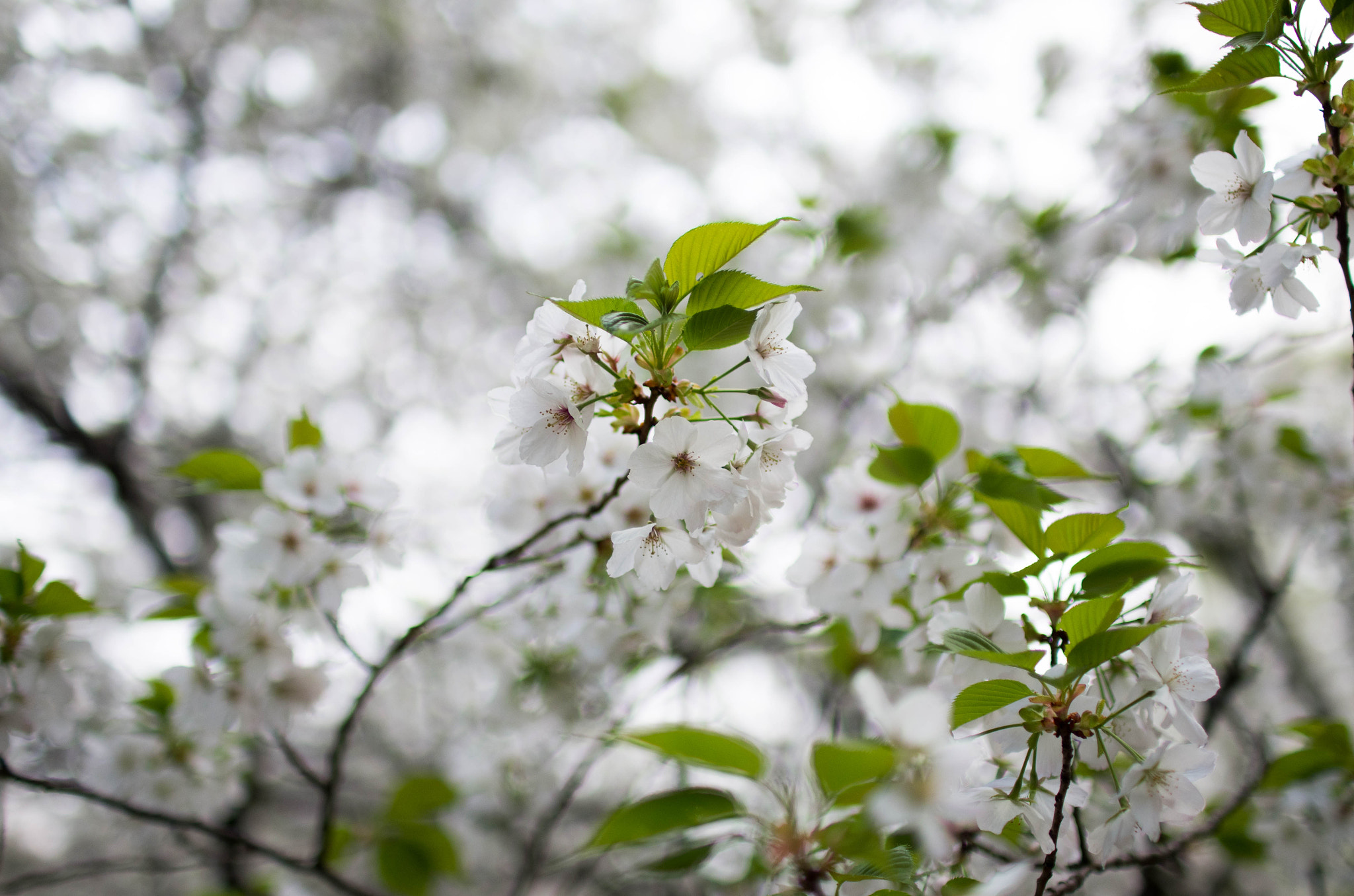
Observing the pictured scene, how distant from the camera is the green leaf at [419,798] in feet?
6.09

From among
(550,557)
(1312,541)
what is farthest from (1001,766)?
(1312,541)

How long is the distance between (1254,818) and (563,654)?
1945 millimetres

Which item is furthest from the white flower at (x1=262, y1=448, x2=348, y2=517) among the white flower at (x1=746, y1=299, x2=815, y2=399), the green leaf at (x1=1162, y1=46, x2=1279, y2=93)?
the green leaf at (x1=1162, y1=46, x2=1279, y2=93)

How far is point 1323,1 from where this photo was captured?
3.17ft

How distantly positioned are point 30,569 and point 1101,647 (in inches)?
70.9

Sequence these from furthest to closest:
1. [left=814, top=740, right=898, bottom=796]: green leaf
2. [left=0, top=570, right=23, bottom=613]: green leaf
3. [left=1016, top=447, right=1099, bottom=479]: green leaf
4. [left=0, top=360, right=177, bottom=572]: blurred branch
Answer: [left=0, top=360, right=177, bottom=572]: blurred branch < [left=0, top=570, right=23, bottom=613]: green leaf < [left=1016, top=447, right=1099, bottom=479]: green leaf < [left=814, top=740, right=898, bottom=796]: green leaf

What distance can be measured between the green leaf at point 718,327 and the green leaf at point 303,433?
97cm

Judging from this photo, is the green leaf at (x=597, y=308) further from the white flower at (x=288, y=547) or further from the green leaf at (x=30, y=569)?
the green leaf at (x=30, y=569)

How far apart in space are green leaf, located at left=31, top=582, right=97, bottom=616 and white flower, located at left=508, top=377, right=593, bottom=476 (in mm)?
1060

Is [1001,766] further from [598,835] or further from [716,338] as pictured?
[716,338]

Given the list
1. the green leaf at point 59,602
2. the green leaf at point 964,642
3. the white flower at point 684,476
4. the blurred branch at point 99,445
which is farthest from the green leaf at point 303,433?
the blurred branch at point 99,445

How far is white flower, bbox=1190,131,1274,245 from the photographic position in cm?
101

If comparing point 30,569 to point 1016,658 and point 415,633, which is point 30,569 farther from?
point 1016,658

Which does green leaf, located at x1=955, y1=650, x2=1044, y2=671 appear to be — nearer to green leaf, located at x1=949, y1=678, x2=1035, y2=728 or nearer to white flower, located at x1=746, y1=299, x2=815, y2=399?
green leaf, located at x1=949, y1=678, x2=1035, y2=728
